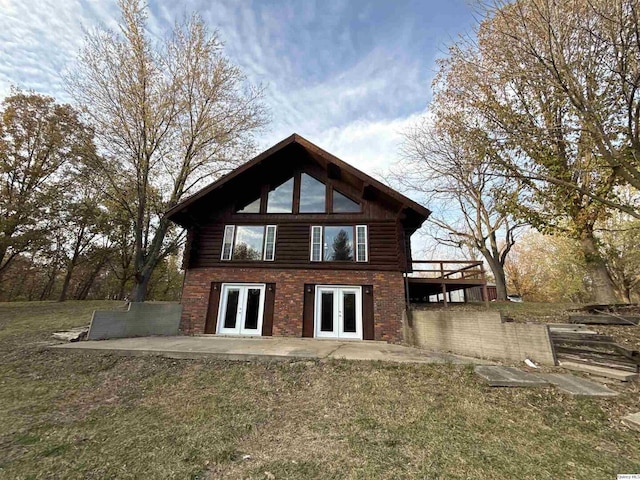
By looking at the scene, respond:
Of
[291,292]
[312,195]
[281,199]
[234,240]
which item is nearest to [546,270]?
[312,195]

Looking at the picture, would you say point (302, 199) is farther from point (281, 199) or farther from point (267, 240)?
point (267, 240)

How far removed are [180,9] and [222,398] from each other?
14.2 m

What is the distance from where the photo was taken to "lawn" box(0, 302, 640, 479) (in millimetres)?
2693

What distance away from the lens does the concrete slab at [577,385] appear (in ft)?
12.8

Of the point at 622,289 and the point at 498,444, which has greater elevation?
the point at 622,289

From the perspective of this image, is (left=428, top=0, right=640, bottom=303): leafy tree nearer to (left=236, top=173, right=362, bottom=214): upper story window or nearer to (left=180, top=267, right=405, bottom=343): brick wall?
(left=180, top=267, right=405, bottom=343): brick wall

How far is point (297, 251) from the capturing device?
384 inches

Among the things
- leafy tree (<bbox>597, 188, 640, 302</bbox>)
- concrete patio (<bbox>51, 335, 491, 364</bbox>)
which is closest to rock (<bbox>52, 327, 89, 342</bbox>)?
concrete patio (<bbox>51, 335, 491, 364</bbox>)

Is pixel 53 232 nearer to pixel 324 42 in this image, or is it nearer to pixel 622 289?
pixel 324 42

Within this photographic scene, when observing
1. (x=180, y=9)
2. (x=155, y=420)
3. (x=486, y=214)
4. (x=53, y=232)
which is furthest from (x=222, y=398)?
(x=53, y=232)

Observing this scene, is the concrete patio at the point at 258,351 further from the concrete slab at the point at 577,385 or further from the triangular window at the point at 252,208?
the triangular window at the point at 252,208

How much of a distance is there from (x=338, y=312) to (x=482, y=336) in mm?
4313

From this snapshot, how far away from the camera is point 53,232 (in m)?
16.7

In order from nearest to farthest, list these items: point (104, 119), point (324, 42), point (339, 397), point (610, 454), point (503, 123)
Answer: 1. point (610, 454)
2. point (339, 397)
3. point (503, 123)
4. point (324, 42)
5. point (104, 119)
